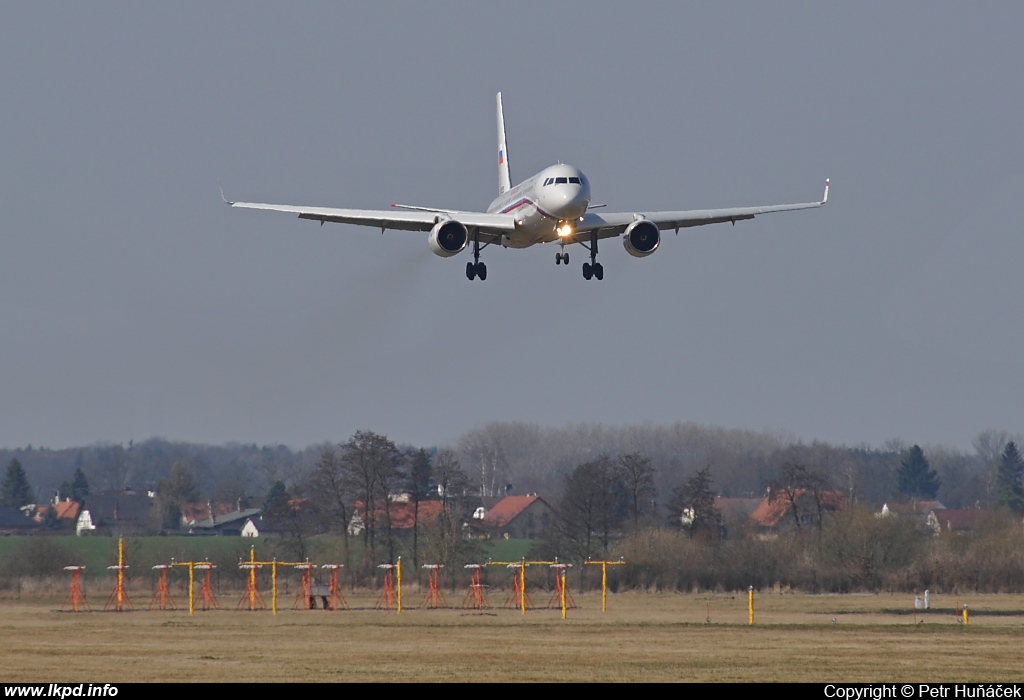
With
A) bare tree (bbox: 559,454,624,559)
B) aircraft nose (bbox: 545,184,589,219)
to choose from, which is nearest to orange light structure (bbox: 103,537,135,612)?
aircraft nose (bbox: 545,184,589,219)

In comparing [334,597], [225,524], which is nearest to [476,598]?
[334,597]

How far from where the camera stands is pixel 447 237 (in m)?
53.3

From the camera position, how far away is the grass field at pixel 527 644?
119ft

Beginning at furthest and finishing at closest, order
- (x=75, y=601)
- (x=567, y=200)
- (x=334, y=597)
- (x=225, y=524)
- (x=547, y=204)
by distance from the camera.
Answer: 1. (x=225, y=524)
2. (x=334, y=597)
3. (x=75, y=601)
4. (x=547, y=204)
5. (x=567, y=200)

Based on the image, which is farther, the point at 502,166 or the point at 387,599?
the point at 502,166

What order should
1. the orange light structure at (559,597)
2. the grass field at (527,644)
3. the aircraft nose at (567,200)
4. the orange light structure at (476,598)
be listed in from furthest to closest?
1. the orange light structure at (476,598)
2. the orange light structure at (559,597)
3. the aircraft nose at (567,200)
4. the grass field at (527,644)

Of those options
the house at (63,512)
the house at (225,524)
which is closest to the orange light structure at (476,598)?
the house at (225,524)

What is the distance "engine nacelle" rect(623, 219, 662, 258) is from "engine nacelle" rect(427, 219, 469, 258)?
6.52 metres

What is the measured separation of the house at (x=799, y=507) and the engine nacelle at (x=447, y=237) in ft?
138

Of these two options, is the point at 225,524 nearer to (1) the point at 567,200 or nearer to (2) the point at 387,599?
(2) the point at 387,599

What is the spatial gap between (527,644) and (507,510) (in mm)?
67274

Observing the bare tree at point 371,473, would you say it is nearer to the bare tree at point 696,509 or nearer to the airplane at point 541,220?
the bare tree at point 696,509

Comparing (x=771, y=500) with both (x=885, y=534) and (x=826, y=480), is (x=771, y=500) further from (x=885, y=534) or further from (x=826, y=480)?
(x=885, y=534)

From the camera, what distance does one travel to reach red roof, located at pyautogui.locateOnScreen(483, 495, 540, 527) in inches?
4230
